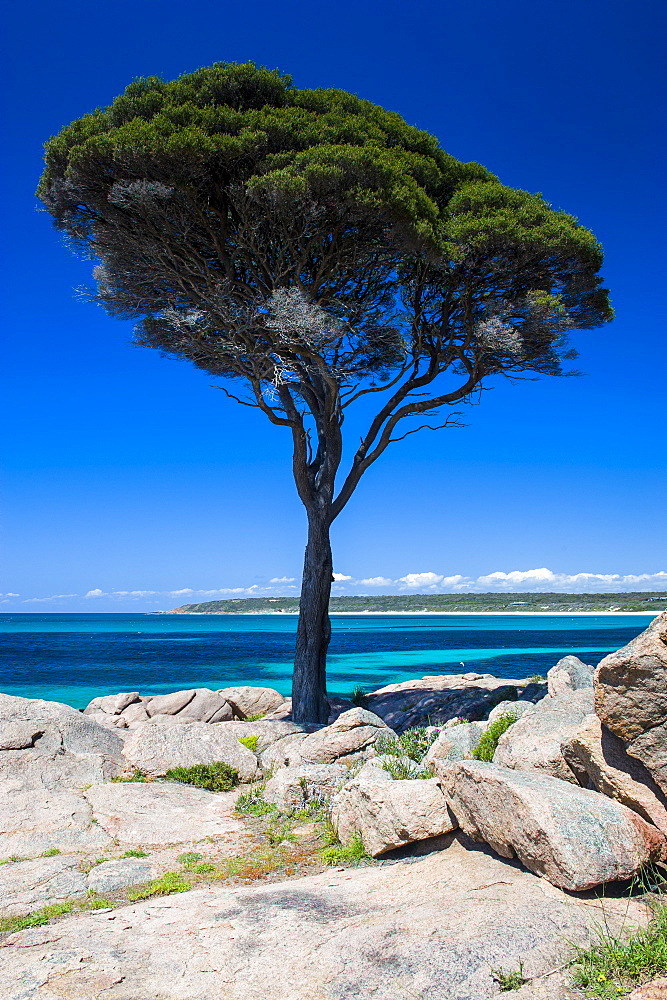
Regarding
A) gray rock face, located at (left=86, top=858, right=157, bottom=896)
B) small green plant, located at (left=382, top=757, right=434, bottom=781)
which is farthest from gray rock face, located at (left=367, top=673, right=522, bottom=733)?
gray rock face, located at (left=86, top=858, right=157, bottom=896)

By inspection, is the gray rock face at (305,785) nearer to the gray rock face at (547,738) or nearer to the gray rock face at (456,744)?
the gray rock face at (456,744)

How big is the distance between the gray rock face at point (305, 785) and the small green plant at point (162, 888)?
1.95 metres

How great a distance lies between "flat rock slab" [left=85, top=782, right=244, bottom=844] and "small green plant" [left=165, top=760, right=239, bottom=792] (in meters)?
0.15

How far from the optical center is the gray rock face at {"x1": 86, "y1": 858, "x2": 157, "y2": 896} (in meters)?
5.42

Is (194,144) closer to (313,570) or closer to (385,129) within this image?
(385,129)

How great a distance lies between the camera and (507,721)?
24.2 ft

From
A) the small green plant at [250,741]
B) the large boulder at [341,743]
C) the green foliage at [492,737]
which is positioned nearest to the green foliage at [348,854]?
the green foliage at [492,737]

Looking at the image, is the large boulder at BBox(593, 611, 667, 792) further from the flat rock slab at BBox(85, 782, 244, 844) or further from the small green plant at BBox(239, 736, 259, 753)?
the small green plant at BBox(239, 736, 259, 753)

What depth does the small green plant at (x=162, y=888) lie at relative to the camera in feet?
17.1

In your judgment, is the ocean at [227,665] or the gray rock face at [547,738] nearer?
the gray rock face at [547,738]

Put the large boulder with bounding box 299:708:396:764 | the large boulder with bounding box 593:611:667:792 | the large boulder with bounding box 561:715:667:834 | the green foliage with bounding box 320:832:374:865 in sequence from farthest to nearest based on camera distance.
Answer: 1. the large boulder with bounding box 299:708:396:764
2. the green foliage with bounding box 320:832:374:865
3. the large boulder with bounding box 561:715:667:834
4. the large boulder with bounding box 593:611:667:792

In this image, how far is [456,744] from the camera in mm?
7082

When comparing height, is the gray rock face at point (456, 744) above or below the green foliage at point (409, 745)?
above

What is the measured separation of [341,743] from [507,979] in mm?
4875
